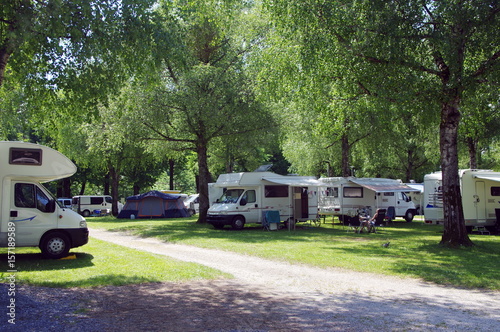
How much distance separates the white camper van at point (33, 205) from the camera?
10.0m

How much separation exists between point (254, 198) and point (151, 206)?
1345 cm

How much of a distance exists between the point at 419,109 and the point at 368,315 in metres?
8.75

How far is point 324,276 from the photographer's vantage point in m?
9.20

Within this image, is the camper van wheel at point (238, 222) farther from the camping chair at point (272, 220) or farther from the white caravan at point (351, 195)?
the white caravan at point (351, 195)

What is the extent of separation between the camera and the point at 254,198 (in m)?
20.8

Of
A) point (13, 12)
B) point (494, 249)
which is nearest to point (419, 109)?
point (494, 249)

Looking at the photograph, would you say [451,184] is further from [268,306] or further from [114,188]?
[114,188]

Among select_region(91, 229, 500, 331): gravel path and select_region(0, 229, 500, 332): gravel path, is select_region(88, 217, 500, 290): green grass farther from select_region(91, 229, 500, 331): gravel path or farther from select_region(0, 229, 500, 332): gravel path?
select_region(0, 229, 500, 332): gravel path

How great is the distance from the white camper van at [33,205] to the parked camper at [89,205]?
29.9 meters

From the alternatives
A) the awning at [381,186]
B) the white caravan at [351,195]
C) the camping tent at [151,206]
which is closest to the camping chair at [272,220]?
the white caravan at [351,195]

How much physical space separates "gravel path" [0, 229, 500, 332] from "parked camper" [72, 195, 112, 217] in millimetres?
33246

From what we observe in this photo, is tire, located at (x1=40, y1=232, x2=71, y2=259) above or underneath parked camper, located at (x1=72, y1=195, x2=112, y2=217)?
underneath

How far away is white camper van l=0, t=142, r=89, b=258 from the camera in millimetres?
10031

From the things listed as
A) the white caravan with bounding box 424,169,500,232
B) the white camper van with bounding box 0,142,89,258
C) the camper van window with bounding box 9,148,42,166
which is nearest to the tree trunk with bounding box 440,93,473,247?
the white caravan with bounding box 424,169,500,232
